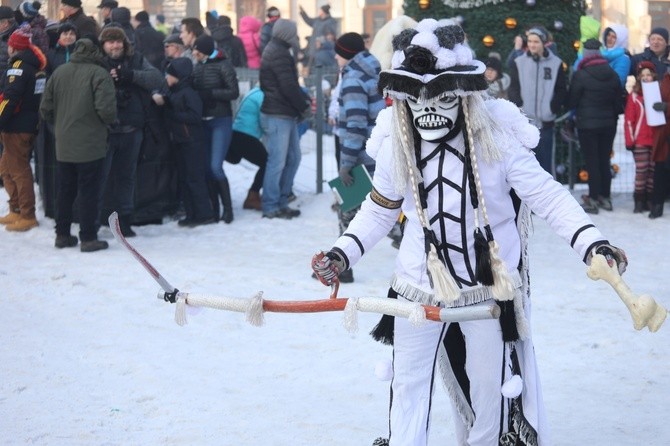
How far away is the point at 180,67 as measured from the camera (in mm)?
10562

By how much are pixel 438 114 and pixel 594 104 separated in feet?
23.3

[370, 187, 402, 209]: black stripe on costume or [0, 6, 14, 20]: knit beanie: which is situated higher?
[0, 6, 14, 20]: knit beanie

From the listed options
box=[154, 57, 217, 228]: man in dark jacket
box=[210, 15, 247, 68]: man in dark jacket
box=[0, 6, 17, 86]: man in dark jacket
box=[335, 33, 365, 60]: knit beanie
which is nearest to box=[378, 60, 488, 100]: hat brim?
box=[335, 33, 365, 60]: knit beanie

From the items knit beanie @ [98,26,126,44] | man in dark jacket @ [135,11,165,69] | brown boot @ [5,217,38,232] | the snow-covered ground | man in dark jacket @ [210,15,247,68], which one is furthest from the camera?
man in dark jacket @ [210,15,247,68]

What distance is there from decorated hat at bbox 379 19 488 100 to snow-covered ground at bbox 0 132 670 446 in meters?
1.86

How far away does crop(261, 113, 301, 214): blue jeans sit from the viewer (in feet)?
36.2

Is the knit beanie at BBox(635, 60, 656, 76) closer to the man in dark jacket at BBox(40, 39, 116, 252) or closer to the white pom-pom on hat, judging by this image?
the man in dark jacket at BBox(40, 39, 116, 252)

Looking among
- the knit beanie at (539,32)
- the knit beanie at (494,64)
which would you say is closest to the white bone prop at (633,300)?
the knit beanie at (494,64)

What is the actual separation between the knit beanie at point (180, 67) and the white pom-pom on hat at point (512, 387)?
21.9ft

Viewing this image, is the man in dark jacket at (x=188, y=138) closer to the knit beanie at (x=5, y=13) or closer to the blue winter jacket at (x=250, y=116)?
the blue winter jacket at (x=250, y=116)

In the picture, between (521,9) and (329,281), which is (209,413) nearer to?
(329,281)

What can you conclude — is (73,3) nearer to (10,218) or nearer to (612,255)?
(10,218)

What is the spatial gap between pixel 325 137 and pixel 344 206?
5244 millimetres

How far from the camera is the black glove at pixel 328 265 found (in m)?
4.53
